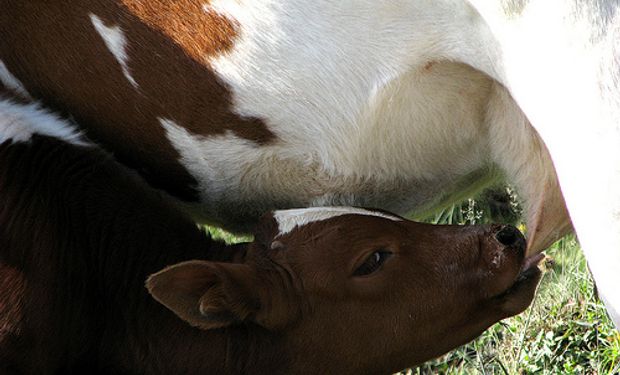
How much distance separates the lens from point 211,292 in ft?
10.3

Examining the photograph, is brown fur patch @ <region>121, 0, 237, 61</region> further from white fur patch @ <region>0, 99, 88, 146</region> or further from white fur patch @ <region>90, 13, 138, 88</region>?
white fur patch @ <region>0, 99, 88, 146</region>

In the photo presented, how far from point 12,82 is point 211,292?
90 cm

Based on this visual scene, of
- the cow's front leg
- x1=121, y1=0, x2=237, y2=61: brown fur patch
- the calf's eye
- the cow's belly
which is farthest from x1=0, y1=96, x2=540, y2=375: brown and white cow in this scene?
x1=121, y1=0, x2=237, y2=61: brown fur patch

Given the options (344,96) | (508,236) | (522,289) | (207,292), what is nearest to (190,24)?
(344,96)

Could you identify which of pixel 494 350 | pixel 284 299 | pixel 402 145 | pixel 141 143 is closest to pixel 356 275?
pixel 284 299

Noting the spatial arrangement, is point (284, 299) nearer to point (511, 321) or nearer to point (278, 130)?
point (278, 130)

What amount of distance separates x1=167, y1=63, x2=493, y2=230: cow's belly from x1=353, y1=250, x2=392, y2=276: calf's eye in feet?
0.50

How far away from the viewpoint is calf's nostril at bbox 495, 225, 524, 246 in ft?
11.0

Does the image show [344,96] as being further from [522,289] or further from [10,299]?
[10,299]

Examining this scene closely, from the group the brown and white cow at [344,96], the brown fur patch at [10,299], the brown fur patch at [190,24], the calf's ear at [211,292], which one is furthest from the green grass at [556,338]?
the brown fur patch at [10,299]

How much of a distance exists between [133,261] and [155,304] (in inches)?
5.9

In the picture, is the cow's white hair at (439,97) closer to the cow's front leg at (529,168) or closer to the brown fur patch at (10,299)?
the cow's front leg at (529,168)

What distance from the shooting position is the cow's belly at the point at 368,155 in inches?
112

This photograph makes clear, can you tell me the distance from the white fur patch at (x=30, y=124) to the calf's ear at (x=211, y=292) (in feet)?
1.99
